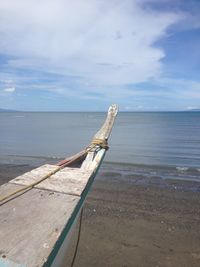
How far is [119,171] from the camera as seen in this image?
52.6ft

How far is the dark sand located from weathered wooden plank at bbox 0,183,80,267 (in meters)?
3.84

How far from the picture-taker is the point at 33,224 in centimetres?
241

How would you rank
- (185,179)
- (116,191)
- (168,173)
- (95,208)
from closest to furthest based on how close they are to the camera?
1. (95,208)
2. (116,191)
3. (185,179)
4. (168,173)

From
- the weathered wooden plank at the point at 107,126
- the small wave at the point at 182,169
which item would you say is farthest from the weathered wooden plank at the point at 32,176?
the small wave at the point at 182,169

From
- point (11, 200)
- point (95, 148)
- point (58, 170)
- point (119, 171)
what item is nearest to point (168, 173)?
point (119, 171)

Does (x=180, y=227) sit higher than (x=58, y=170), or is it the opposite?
(x=58, y=170)

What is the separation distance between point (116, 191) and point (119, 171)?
4.35 metres

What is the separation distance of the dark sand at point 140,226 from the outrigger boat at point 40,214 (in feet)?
10.8

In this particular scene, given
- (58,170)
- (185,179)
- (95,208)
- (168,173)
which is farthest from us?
(168,173)

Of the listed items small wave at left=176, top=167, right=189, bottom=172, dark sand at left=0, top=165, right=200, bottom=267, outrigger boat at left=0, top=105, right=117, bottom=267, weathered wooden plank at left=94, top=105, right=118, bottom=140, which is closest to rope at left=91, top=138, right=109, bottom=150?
weathered wooden plank at left=94, top=105, right=118, bottom=140

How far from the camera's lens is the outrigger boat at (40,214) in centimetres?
200

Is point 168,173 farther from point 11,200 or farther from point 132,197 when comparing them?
point 11,200

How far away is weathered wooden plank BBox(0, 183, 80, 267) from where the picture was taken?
6.48 ft

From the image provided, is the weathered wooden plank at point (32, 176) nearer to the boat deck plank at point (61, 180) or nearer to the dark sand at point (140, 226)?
the boat deck plank at point (61, 180)
